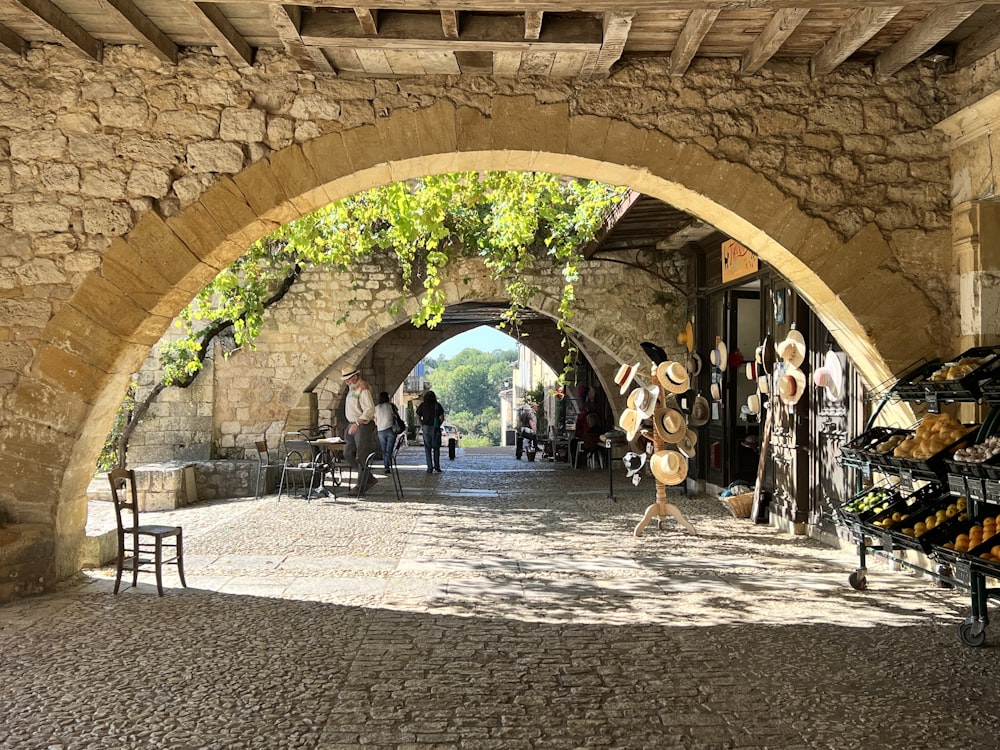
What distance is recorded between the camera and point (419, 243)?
33.2 feet

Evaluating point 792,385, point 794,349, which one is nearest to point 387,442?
point 792,385

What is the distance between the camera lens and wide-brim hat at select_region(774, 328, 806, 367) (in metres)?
6.42

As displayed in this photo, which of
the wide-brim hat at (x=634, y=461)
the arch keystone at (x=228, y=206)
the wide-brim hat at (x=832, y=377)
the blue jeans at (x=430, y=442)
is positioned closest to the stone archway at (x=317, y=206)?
the arch keystone at (x=228, y=206)

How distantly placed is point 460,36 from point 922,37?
2.13 metres

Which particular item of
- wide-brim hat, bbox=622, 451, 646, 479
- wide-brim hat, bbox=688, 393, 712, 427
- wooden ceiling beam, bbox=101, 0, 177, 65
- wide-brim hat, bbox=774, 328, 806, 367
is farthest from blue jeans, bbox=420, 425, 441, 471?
wooden ceiling beam, bbox=101, 0, 177, 65

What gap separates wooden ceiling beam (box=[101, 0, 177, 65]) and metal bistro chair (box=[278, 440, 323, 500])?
5.21m

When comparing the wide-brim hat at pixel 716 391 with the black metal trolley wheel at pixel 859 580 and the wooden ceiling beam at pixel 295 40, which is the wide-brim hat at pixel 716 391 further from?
the wooden ceiling beam at pixel 295 40

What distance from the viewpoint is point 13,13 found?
13.3 feet

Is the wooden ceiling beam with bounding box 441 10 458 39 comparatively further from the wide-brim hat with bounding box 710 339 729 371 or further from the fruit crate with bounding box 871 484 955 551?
the wide-brim hat with bounding box 710 339 729 371

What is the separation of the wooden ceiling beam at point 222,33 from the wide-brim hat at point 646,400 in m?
3.62

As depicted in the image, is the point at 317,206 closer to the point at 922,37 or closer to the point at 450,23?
the point at 450,23

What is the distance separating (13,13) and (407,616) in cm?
333

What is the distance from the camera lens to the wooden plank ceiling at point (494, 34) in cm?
391

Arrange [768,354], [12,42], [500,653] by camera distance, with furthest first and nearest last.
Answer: [768,354] → [12,42] → [500,653]
